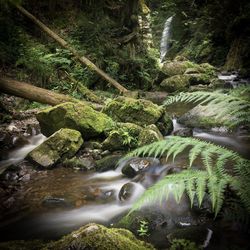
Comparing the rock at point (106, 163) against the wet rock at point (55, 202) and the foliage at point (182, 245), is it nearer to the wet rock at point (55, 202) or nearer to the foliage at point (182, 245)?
the wet rock at point (55, 202)

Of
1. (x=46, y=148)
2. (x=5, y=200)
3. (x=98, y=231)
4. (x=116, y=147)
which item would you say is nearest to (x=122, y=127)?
(x=116, y=147)

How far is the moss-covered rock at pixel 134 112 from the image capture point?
24.3 feet

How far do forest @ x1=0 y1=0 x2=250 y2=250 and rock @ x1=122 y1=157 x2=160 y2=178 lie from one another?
0.02 metres

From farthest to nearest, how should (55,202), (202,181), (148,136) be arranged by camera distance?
(148,136) < (55,202) < (202,181)

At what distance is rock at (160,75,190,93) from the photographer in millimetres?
13526

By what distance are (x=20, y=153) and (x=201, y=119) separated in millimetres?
4625

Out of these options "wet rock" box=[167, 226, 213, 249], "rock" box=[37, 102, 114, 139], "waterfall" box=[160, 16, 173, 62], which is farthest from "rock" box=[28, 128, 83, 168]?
"waterfall" box=[160, 16, 173, 62]

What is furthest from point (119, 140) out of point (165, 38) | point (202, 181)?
point (165, 38)

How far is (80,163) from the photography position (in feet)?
Result: 19.7

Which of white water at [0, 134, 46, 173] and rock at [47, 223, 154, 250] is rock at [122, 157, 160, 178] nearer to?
white water at [0, 134, 46, 173]

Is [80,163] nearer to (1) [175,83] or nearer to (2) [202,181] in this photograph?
(2) [202,181]

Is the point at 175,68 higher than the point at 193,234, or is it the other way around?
the point at 175,68

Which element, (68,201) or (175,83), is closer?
(68,201)

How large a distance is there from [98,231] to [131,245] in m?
0.29
